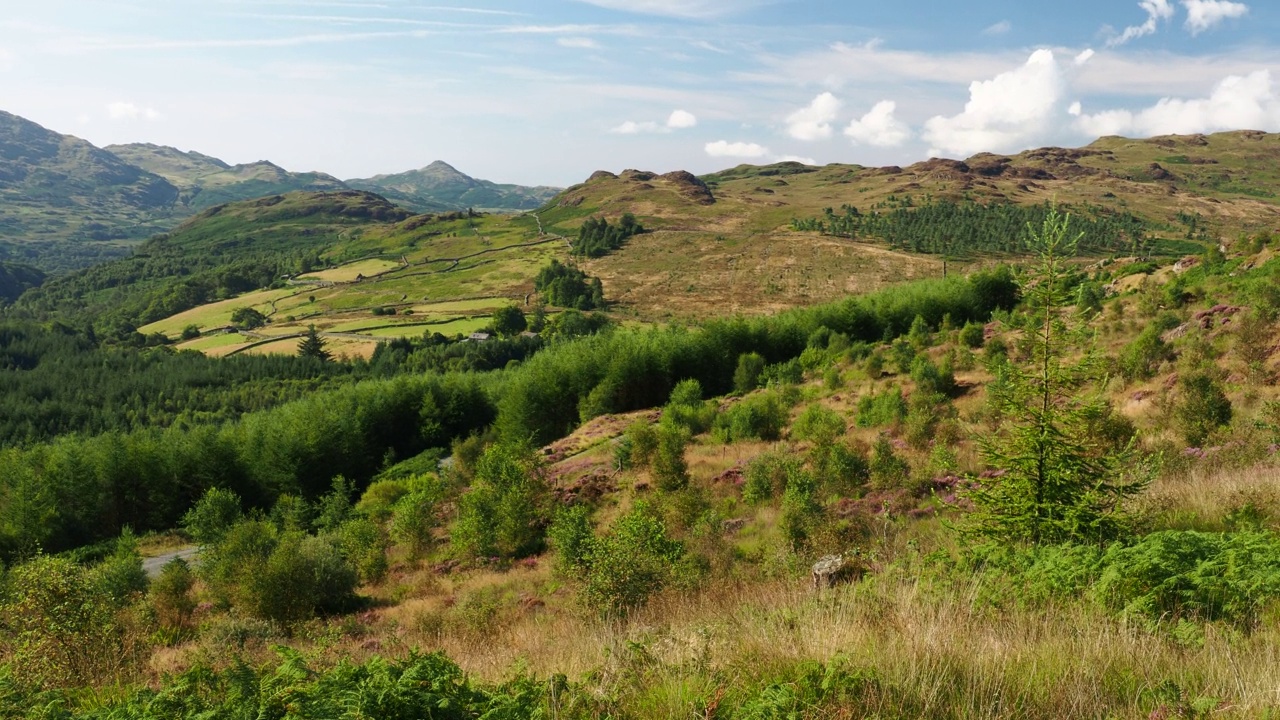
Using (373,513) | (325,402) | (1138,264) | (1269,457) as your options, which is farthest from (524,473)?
(1138,264)

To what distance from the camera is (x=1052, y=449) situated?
8.12 metres

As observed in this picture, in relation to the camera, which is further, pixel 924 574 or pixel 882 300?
pixel 882 300

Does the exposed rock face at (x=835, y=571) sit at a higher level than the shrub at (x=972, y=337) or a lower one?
lower

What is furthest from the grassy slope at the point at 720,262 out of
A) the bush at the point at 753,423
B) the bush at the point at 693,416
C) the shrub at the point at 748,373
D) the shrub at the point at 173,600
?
the shrub at the point at 173,600

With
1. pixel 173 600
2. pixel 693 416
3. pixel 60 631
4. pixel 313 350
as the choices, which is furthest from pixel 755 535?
pixel 313 350

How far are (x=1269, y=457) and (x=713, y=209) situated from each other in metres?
193

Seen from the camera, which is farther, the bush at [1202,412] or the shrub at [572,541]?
the bush at [1202,412]

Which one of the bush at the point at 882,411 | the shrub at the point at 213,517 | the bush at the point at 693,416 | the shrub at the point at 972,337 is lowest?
the shrub at the point at 213,517

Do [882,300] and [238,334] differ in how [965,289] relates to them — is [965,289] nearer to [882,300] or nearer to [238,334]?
[882,300]

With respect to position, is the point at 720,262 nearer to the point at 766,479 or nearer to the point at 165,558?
the point at 165,558

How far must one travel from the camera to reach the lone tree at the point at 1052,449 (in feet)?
25.9

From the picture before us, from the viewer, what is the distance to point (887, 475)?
2050cm

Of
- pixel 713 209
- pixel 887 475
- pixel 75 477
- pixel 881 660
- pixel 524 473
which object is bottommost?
pixel 75 477

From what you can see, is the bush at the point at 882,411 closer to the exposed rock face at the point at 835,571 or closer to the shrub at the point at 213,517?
the exposed rock face at the point at 835,571
